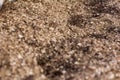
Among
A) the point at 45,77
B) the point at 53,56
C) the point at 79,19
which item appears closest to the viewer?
the point at 45,77

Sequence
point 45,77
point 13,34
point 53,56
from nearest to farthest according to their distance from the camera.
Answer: point 45,77 → point 53,56 → point 13,34

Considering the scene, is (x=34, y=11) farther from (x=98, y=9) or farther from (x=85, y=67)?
(x=85, y=67)

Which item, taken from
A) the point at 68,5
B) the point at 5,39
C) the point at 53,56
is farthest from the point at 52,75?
the point at 68,5

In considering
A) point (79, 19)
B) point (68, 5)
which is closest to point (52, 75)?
point (79, 19)

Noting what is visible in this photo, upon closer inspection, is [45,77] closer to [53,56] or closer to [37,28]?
[53,56]

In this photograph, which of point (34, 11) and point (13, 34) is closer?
point (13, 34)

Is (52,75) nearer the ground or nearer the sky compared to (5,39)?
nearer the ground
